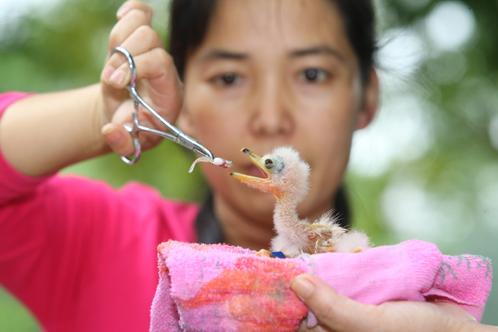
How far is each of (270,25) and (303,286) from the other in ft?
1.89

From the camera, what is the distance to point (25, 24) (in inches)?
73.4

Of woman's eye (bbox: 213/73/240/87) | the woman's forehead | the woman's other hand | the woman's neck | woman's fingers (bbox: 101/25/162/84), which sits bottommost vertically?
the woman's neck

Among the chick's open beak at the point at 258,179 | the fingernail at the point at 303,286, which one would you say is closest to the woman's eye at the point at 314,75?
the chick's open beak at the point at 258,179

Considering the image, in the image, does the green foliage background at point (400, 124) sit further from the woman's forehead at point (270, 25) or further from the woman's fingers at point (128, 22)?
the woman's fingers at point (128, 22)

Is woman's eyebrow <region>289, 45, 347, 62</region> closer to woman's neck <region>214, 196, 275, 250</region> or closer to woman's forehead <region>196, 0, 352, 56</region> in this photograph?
woman's forehead <region>196, 0, 352, 56</region>

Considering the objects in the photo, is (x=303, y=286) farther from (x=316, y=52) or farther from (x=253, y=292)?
(x=316, y=52)

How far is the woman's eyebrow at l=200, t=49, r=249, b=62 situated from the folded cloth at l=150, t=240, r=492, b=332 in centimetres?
50

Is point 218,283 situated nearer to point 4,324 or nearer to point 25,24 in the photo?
point 25,24

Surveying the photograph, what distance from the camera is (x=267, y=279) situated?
19.8 inches

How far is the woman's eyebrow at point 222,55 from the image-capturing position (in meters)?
0.98

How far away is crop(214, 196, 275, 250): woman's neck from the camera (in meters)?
1.16

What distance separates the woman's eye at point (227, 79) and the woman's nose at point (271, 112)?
0.05 m

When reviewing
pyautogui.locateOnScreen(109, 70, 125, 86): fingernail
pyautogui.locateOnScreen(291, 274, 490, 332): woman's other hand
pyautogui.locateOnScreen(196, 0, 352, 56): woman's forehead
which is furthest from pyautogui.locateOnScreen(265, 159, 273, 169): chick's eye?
pyautogui.locateOnScreen(196, 0, 352, 56): woman's forehead

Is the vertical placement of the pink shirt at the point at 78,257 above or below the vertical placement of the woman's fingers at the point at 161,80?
below
